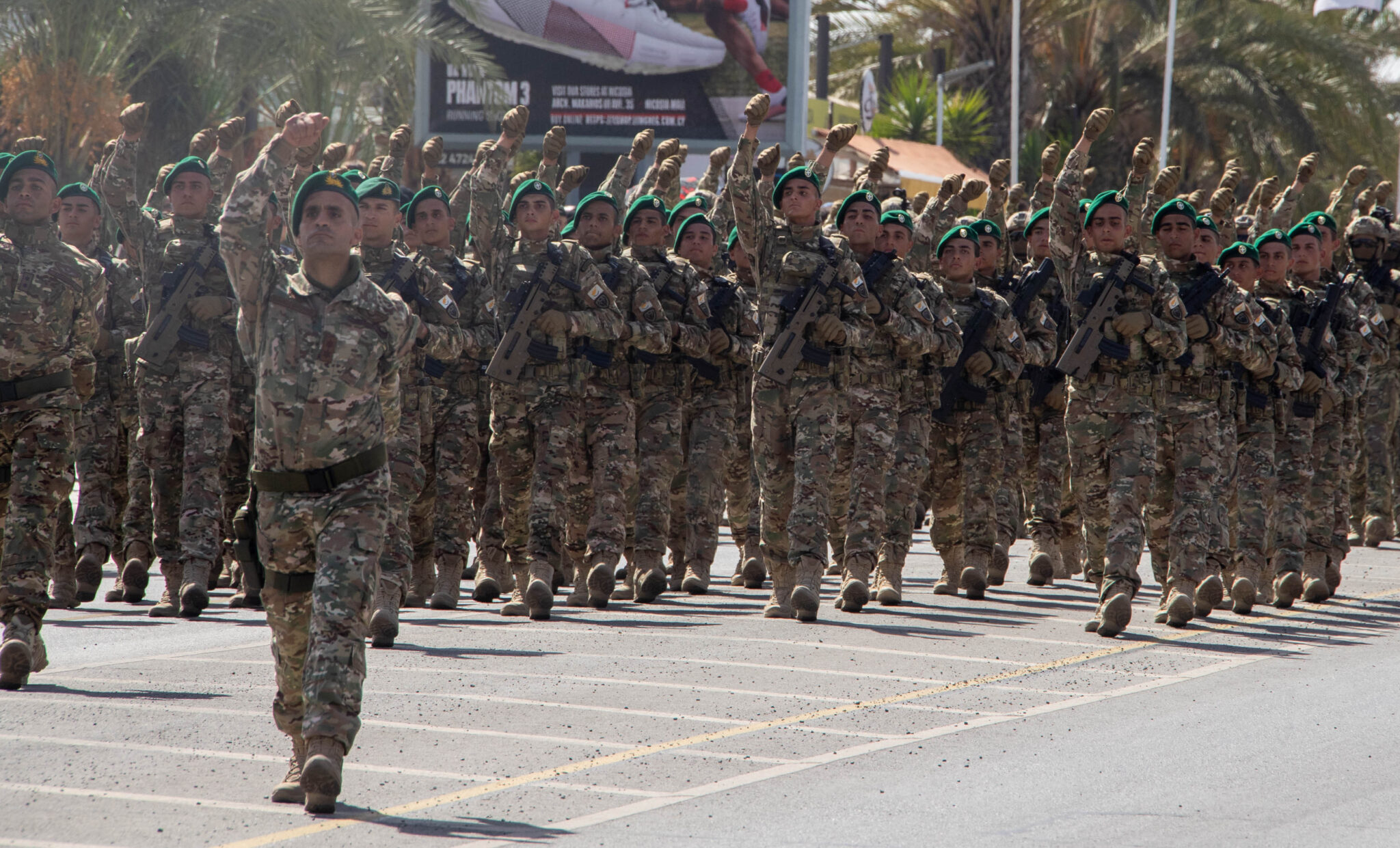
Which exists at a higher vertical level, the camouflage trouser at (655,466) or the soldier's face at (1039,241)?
the soldier's face at (1039,241)

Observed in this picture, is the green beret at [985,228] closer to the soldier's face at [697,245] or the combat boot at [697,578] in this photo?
the soldier's face at [697,245]

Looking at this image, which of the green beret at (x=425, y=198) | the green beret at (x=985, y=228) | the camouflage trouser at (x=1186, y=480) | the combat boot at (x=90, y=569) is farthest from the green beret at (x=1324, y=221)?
the combat boot at (x=90, y=569)

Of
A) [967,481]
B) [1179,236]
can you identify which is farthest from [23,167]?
[1179,236]

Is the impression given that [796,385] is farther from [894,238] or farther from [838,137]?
[894,238]

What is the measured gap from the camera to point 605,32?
2648 centimetres

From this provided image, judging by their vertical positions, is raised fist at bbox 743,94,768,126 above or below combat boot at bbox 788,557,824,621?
above

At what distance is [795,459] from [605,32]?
57.3 ft

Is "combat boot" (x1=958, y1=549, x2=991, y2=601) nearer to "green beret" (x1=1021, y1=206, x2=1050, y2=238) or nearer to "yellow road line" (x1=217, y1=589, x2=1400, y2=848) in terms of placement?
"yellow road line" (x1=217, y1=589, x2=1400, y2=848)

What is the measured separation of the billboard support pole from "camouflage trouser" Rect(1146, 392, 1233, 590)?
15.2m

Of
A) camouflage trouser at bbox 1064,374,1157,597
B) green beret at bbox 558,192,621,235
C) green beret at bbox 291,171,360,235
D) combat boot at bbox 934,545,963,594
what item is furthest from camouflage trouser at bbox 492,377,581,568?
green beret at bbox 291,171,360,235

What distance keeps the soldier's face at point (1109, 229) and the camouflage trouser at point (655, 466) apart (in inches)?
116

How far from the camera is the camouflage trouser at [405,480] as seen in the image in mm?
A: 9312

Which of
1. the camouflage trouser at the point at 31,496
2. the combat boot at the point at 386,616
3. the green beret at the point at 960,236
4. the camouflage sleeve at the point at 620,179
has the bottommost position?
the combat boot at the point at 386,616

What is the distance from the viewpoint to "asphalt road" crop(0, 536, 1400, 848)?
5.66 m
